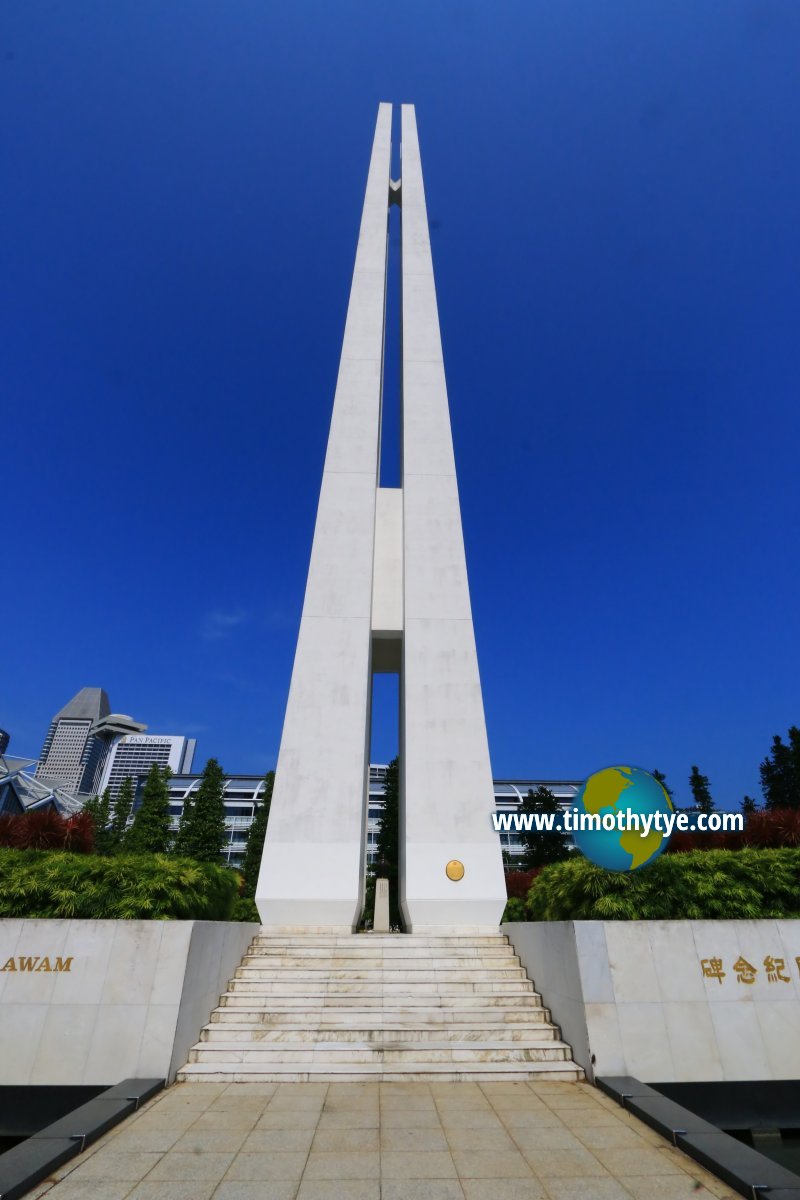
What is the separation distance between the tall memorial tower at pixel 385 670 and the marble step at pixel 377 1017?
4.18 meters

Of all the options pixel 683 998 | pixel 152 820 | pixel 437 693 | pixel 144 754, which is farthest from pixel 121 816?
pixel 144 754

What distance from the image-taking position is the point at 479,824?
11.7m

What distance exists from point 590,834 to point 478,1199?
157 inches

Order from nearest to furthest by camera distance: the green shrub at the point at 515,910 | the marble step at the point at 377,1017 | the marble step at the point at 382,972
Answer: the marble step at the point at 377,1017 < the marble step at the point at 382,972 < the green shrub at the point at 515,910

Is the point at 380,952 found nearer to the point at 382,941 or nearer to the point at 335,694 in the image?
the point at 382,941

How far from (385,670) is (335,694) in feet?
14.6

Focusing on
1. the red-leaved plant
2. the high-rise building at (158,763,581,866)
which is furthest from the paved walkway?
the high-rise building at (158,763,581,866)

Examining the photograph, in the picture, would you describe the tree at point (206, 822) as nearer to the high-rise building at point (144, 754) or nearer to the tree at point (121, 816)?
the tree at point (121, 816)

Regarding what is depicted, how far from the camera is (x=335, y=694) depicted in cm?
1270

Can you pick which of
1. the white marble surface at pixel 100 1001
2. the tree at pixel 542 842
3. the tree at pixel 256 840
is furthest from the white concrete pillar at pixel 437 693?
the tree at pixel 256 840

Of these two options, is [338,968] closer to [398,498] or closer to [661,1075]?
[661,1075]

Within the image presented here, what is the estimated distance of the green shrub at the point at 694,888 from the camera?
642 centimetres

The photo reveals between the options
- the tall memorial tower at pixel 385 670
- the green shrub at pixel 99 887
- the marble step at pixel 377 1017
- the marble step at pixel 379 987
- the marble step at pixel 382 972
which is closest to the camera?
the green shrub at pixel 99 887

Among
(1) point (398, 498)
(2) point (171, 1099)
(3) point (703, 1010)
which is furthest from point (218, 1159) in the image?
(1) point (398, 498)
